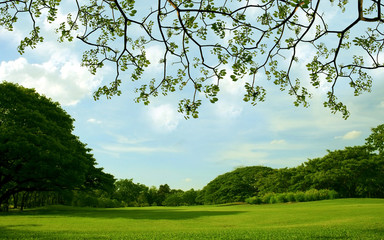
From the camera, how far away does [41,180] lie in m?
24.1

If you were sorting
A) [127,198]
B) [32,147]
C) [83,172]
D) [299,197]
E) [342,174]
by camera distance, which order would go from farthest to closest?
1. [127,198]
2. [342,174]
3. [299,197]
4. [83,172]
5. [32,147]

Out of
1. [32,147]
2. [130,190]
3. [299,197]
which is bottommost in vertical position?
[299,197]

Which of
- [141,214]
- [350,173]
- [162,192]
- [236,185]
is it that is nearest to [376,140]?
[350,173]

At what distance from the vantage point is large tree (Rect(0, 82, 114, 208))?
2069 centimetres

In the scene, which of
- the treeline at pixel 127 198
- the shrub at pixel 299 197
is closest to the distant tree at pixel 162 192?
the treeline at pixel 127 198

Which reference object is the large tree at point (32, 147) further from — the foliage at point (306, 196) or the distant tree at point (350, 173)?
the distant tree at point (350, 173)

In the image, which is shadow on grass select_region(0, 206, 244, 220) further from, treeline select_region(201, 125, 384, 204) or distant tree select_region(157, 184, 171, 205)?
distant tree select_region(157, 184, 171, 205)

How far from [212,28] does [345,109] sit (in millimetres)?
3401

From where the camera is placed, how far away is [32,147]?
2041cm

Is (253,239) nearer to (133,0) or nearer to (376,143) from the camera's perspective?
(133,0)

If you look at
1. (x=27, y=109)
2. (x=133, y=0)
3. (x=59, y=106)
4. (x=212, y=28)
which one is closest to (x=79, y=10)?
(x=133, y=0)

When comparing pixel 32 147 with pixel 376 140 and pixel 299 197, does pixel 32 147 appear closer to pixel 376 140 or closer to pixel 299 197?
pixel 299 197

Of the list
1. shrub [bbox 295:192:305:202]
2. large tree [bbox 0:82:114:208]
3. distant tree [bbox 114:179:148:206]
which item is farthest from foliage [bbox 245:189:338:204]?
distant tree [bbox 114:179:148:206]

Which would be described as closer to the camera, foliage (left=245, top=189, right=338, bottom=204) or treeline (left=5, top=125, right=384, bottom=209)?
foliage (left=245, top=189, right=338, bottom=204)
